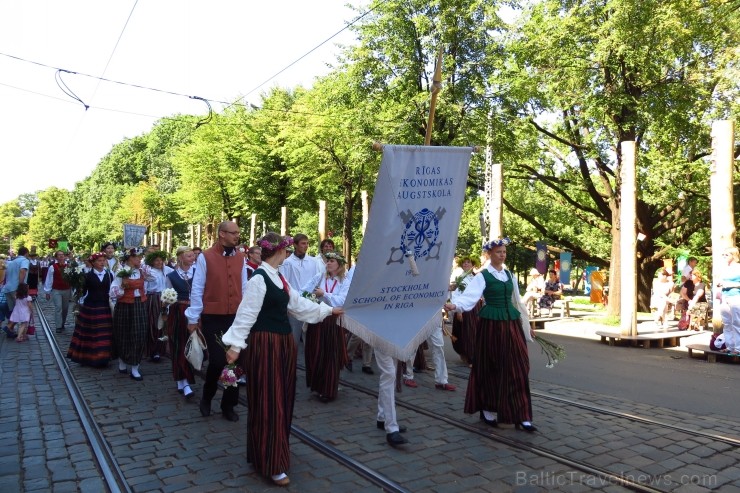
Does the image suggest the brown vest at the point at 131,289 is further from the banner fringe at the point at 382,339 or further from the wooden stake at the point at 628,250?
the wooden stake at the point at 628,250

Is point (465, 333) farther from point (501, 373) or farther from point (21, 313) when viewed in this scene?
point (21, 313)

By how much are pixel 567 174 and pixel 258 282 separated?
828 inches

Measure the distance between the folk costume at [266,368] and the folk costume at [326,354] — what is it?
6.99 ft

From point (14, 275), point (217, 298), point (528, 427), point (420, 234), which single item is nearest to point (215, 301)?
point (217, 298)

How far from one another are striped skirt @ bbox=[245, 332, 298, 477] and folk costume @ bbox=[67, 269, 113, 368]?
534cm

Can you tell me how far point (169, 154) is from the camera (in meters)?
67.6

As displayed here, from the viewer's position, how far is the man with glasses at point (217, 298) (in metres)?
6.23

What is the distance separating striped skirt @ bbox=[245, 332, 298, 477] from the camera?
14.6 feet

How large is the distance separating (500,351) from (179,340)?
4.18 m

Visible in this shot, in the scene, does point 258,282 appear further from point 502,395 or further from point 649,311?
point 649,311

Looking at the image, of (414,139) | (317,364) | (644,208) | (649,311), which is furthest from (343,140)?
(317,364)

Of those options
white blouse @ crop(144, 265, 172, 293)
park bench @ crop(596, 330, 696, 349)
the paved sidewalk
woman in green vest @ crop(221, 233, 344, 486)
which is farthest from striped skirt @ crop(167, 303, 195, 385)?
park bench @ crop(596, 330, 696, 349)

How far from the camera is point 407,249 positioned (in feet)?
17.3

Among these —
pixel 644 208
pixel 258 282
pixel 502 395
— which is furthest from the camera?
pixel 644 208
